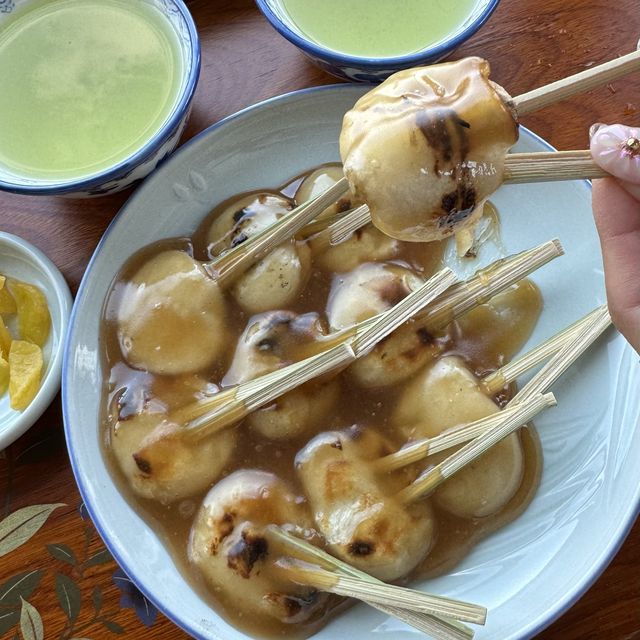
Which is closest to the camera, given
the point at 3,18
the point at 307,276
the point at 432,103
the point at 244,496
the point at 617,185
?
the point at 432,103

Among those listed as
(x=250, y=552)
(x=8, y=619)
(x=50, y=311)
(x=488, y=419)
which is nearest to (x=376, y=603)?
(x=250, y=552)

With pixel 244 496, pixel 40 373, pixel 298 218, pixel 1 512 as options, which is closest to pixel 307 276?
pixel 298 218

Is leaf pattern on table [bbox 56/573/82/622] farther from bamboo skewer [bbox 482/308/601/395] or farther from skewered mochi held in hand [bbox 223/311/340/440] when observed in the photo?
bamboo skewer [bbox 482/308/601/395]

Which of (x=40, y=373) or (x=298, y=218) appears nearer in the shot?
(x=298, y=218)

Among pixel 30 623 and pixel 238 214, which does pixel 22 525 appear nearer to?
pixel 30 623

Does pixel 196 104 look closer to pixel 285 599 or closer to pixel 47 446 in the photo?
pixel 47 446

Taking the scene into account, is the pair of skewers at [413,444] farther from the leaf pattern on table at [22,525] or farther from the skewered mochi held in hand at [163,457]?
the leaf pattern on table at [22,525]

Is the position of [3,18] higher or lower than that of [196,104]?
higher
